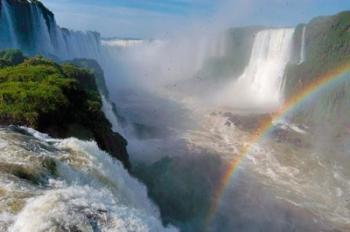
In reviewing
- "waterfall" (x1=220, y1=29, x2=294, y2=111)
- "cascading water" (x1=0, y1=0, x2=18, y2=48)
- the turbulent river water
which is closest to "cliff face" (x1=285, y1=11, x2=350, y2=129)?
the turbulent river water

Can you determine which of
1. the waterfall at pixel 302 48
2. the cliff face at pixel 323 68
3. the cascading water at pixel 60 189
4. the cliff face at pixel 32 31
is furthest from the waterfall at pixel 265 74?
the cascading water at pixel 60 189

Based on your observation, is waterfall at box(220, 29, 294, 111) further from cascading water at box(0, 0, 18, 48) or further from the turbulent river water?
cascading water at box(0, 0, 18, 48)

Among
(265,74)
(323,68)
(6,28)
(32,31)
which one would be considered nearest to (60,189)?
(6,28)

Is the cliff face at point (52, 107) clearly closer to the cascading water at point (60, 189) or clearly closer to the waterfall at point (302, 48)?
the cascading water at point (60, 189)

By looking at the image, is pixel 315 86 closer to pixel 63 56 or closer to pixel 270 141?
pixel 270 141

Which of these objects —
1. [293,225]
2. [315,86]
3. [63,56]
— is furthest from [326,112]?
[63,56]

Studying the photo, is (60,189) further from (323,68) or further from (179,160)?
(323,68)
